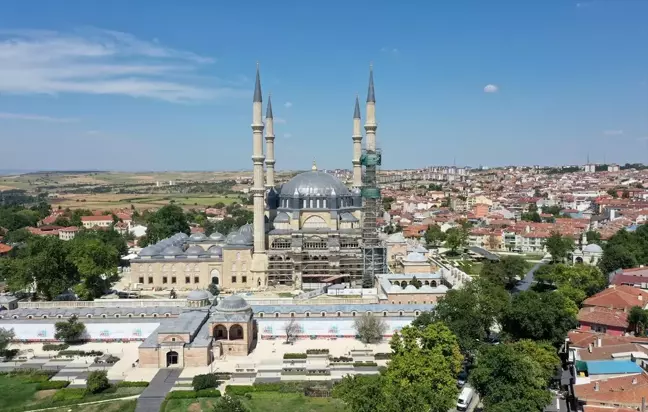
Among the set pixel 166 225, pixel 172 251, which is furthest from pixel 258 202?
pixel 166 225

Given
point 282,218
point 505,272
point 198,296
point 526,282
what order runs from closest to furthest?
point 198,296 < point 505,272 < point 526,282 < point 282,218

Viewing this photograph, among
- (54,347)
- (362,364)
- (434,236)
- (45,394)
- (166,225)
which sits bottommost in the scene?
(45,394)

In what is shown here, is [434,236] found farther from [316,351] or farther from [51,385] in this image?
[51,385]

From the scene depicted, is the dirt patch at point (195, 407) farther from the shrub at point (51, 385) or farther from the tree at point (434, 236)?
the tree at point (434, 236)

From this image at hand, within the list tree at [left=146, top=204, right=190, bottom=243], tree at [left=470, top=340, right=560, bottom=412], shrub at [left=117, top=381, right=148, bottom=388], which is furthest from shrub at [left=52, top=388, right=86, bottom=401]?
tree at [left=146, top=204, right=190, bottom=243]

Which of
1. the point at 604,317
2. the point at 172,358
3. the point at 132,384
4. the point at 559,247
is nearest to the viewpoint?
the point at 132,384

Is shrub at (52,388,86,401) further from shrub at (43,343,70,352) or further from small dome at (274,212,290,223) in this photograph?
small dome at (274,212,290,223)

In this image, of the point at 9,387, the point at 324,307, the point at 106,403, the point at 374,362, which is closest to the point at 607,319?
the point at 374,362

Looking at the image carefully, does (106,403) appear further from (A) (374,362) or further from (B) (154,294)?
(B) (154,294)

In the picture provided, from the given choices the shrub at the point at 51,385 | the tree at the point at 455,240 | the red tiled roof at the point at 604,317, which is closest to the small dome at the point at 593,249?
the tree at the point at 455,240
